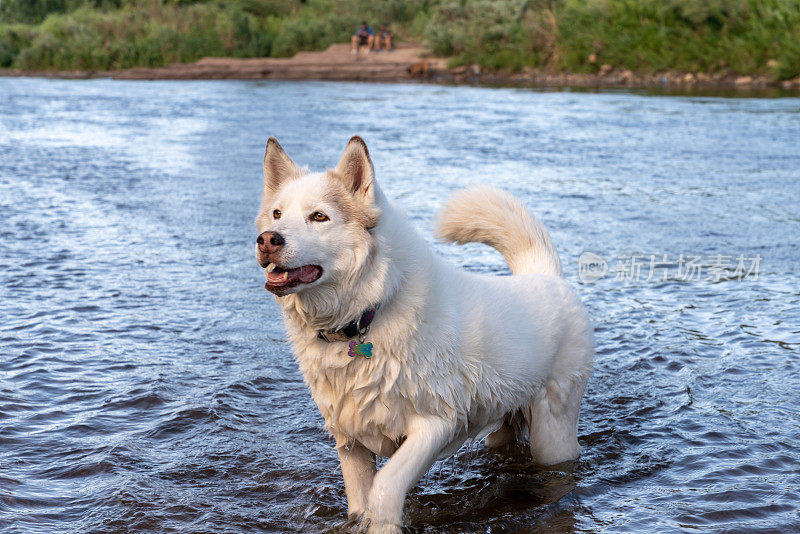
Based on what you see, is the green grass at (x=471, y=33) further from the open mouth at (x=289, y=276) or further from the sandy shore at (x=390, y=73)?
the open mouth at (x=289, y=276)

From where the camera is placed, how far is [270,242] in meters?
3.38

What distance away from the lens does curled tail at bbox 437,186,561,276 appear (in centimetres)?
480

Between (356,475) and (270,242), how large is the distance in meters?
A: 1.24

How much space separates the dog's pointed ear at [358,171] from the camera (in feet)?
11.8

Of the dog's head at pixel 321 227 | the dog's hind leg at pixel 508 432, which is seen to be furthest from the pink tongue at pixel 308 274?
the dog's hind leg at pixel 508 432

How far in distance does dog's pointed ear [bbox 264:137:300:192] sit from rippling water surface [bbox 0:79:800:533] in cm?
154

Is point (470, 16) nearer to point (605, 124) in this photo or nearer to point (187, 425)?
point (605, 124)

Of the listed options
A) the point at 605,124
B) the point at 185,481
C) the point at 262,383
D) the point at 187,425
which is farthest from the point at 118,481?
the point at 605,124

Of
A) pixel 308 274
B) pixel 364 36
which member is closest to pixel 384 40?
pixel 364 36

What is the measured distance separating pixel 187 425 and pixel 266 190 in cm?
182

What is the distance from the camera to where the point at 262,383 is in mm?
5676

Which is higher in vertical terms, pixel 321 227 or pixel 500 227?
pixel 321 227

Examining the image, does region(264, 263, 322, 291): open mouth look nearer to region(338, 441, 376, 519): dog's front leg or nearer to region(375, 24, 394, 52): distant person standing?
region(338, 441, 376, 519): dog's front leg

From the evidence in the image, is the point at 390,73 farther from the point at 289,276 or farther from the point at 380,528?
the point at 380,528
